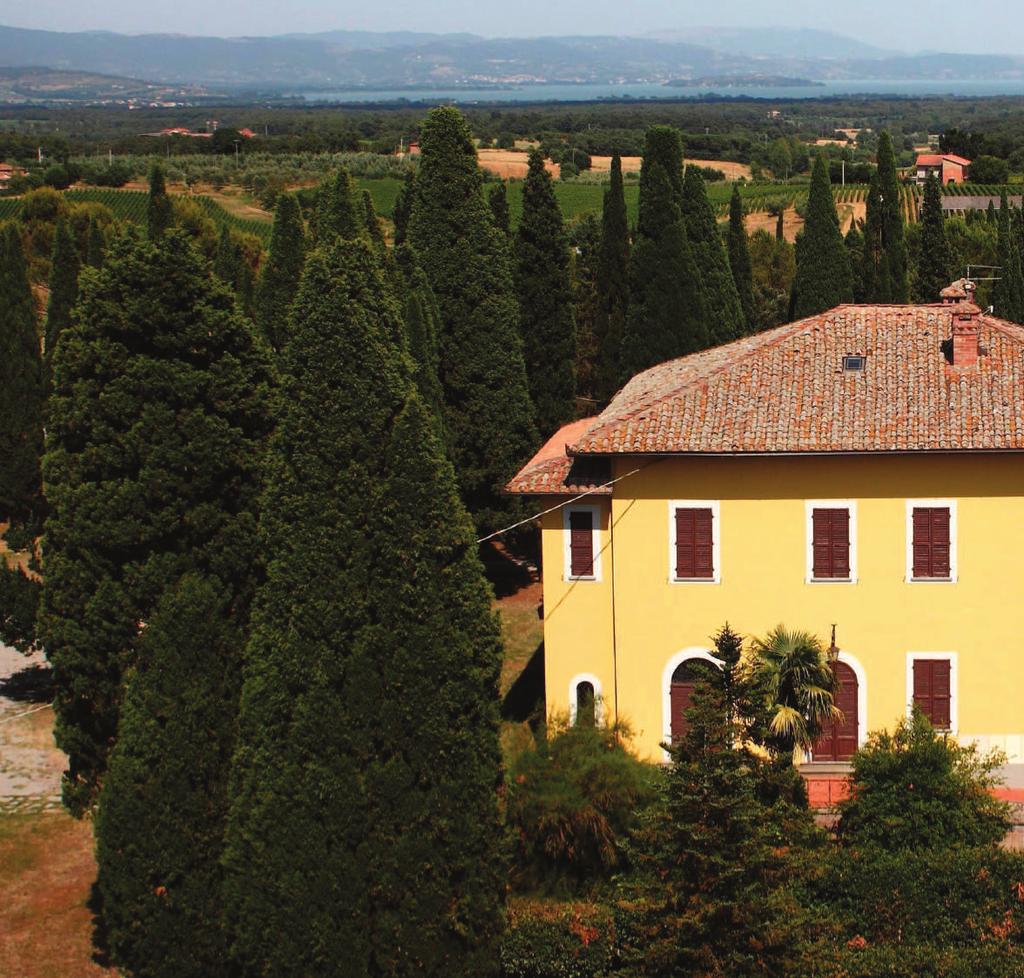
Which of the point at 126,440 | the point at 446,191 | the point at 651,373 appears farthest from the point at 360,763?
the point at 446,191

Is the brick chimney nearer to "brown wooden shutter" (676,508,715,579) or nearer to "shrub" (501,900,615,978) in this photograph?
"brown wooden shutter" (676,508,715,579)

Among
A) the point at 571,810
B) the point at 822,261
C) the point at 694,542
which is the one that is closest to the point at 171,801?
the point at 571,810

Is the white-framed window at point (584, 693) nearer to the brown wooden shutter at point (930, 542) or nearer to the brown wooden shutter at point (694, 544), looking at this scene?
the brown wooden shutter at point (694, 544)

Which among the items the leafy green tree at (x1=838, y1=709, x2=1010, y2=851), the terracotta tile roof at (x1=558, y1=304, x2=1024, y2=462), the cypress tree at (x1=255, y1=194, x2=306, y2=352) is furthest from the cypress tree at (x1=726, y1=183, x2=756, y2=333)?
the leafy green tree at (x1=838, y1=709, x2=1010, y2=851)

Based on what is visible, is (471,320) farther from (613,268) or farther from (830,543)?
(830,543)

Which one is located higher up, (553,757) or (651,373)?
(651,373)

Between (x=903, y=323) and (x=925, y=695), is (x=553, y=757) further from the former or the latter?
(x=903, y=323)
